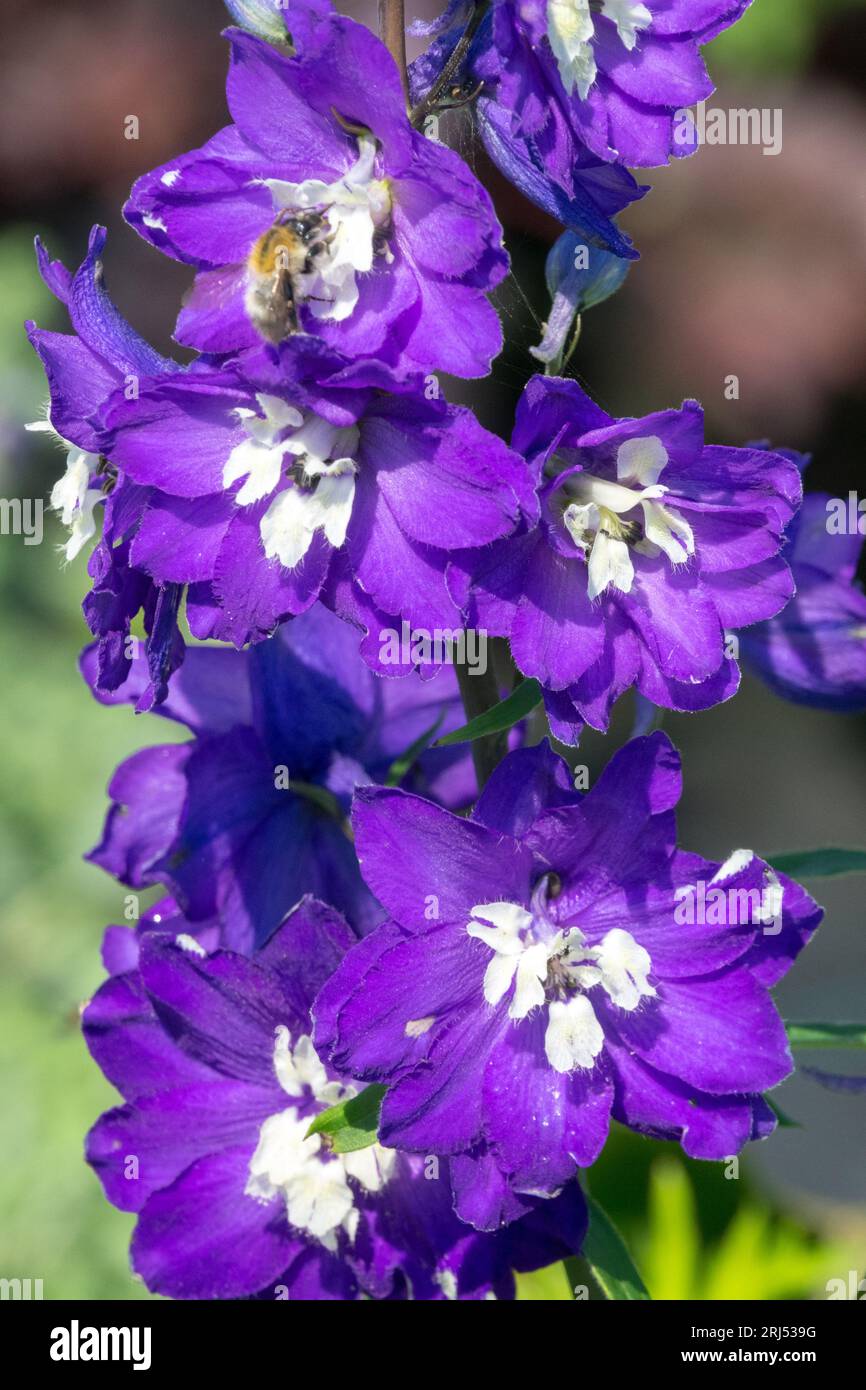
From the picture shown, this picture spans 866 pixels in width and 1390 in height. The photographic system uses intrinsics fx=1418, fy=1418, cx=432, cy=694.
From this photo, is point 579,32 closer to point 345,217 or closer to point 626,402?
point 345,217

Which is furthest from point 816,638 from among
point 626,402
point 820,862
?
point 626,402

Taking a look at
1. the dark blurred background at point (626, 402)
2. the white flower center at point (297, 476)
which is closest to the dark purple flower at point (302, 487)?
the white flower center at point (297, 476)

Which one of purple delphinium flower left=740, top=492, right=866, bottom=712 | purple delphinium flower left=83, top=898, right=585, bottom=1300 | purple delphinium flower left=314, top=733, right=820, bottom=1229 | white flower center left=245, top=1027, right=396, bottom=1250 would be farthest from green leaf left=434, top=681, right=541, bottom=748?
purple delphinium flower left=740, top=492, right=866, bottom=712

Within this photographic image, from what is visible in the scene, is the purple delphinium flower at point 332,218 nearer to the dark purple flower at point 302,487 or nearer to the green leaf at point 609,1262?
the dark purple flower at point 302,487

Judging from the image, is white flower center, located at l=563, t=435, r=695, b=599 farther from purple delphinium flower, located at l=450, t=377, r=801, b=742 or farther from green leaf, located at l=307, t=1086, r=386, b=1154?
green leaf, located at l=307, t=1086, r=386, b=1154

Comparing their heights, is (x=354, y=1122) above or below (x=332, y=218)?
below

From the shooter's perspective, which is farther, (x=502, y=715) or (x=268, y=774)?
(x=268, y=774)
